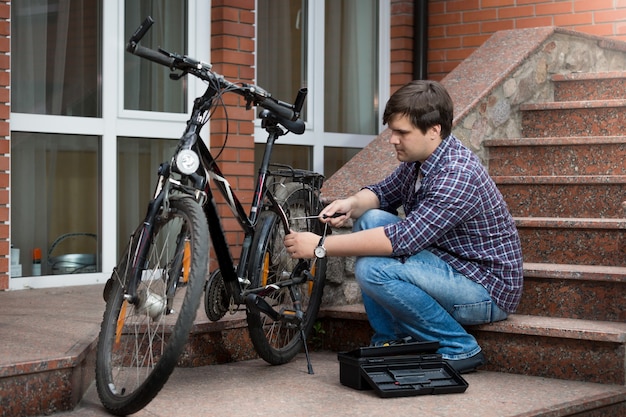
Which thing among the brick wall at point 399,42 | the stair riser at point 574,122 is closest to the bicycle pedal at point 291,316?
the stair riser at point 574,122

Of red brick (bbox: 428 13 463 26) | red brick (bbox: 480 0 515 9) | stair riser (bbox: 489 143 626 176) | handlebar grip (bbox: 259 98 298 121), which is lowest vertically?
stair riser (bbox: 489 143 626 176)

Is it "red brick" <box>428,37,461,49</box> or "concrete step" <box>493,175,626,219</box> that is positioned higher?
"red brick" <box>428,37,461,49</box>

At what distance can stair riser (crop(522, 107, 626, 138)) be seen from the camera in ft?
16.8

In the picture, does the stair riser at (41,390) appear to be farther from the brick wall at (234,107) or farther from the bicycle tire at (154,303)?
the brick wall at (234,107)

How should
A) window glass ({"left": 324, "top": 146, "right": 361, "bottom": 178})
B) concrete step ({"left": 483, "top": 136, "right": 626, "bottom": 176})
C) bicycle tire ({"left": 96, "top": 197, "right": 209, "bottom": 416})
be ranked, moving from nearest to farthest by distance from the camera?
bicycle tire ({"left": 96, "top": 197, "right": 209, "bottom": 416}), concrete step ({"left": 483, "top": 136, "right": 626, "bottom": 176}), window glass ({"left": 324, "top": 146, "right": 361, "bottom": 178})

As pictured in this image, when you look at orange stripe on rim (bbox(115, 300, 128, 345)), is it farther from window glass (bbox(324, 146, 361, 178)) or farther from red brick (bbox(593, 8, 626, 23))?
red brick (bbox(593, 8, 626, 23))

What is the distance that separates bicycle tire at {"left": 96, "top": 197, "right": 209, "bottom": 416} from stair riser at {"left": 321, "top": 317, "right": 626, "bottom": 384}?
1.29m

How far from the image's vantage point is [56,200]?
5094 millimetres

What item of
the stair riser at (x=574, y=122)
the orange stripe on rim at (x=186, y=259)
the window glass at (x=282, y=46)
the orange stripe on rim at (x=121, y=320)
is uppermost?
the window glass at (x=282, y=46)

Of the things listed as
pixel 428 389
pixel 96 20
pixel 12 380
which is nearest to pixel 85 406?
pixel 12 380

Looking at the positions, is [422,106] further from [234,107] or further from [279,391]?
[234,107]

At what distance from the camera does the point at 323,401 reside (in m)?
3.31

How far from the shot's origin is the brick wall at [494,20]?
6.39 metres

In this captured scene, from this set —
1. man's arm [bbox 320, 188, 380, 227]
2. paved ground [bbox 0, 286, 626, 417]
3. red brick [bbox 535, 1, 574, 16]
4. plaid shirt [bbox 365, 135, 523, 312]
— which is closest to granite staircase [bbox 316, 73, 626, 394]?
paved ground [bbox 0, 286, 626, 417]
